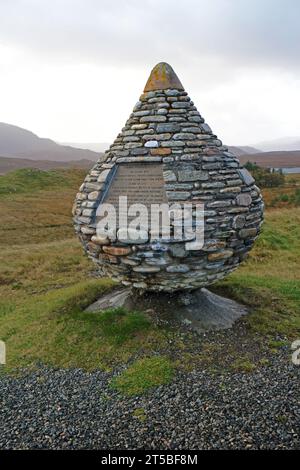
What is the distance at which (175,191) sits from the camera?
22.0ft

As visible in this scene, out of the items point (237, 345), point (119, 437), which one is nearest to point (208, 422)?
point (119, 437)

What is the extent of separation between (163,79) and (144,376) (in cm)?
501

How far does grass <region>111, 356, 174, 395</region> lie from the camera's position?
568 centimetres

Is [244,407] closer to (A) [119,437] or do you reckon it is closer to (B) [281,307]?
(A) [119,437]

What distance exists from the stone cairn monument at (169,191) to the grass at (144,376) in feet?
4.59

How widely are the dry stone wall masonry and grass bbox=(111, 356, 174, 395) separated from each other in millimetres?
1398

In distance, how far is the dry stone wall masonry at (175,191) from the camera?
22.1ft

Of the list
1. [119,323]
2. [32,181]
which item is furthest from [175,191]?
[32,181]

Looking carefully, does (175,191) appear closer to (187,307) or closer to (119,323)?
(187,307)

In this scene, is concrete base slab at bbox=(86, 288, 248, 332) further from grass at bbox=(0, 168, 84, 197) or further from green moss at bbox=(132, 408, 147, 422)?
grass at bbox=(0, 168, 84, 197)

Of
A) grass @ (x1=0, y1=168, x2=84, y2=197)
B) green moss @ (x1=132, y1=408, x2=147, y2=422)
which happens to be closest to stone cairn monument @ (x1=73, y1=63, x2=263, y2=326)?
green moss @ (x1=132, y1=408, x2=147, y2=422)

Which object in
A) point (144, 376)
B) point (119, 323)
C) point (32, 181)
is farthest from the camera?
point (32, 181)

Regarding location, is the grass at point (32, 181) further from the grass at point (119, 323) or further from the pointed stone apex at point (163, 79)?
the pointed stone apex at point (163, 79)

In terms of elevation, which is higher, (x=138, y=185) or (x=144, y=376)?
(x=138, y=185)
